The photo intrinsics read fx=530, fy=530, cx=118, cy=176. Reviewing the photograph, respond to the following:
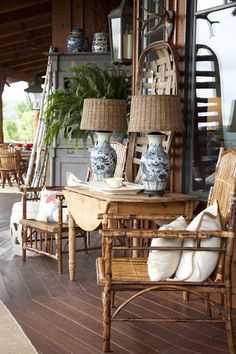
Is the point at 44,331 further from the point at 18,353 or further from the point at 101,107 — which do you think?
the point at 101,107

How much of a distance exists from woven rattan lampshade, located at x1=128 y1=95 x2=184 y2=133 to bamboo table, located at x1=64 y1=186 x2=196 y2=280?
0.39m

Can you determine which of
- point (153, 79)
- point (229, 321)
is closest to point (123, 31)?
point (153, 79)

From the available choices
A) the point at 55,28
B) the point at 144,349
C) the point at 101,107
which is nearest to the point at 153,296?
the point at 144,349

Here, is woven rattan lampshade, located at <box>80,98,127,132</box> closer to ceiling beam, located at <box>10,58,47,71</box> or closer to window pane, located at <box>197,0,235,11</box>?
window pane, located at <box>197,0,235,11</box>

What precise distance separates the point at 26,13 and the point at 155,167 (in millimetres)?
5395

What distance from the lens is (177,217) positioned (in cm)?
272

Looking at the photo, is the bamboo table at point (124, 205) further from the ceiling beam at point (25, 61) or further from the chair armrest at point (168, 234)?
the ceiling beam at point (25, 61)

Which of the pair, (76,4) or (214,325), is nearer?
(214,325)

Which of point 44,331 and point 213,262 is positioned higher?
point 213,262

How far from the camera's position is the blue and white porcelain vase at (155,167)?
3.00 meters

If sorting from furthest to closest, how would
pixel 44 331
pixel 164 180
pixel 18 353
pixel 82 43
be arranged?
1. pixel 82 43
2. pixel 164 180
3. pixel 44 331
4. pixel 18 353

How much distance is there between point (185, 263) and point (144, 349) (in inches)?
17.3

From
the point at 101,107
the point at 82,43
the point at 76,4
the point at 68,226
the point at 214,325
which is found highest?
the point at 76,4

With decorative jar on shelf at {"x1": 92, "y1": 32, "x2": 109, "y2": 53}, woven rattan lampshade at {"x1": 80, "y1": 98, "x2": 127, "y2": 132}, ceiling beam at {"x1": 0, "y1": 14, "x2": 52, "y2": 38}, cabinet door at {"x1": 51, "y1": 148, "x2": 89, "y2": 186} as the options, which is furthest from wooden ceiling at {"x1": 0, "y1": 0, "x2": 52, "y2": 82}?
woven rattan lampshade at {"x1": 80, "y1": 98, "x2": 127, "y2": 132}
